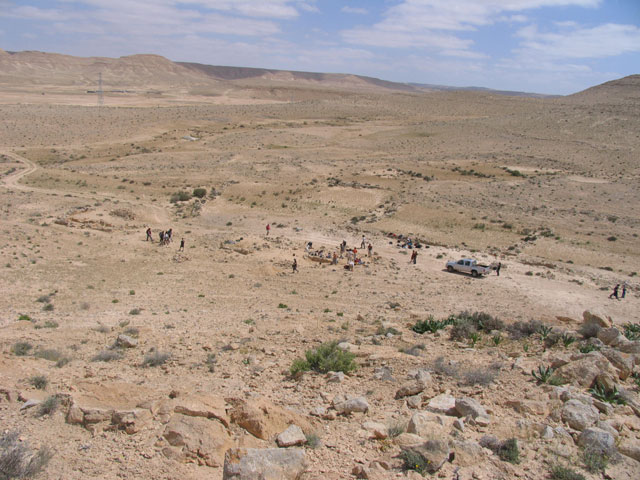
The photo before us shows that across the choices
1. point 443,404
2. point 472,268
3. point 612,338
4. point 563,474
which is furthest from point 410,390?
point 472,268

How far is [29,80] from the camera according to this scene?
175m

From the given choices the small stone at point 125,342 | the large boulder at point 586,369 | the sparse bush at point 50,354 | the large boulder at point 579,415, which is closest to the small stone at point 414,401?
the large boulder at point 579,415

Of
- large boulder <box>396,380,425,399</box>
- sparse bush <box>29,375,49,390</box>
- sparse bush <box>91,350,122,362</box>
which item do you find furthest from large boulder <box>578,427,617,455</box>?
sparse bush <box>91,350,122,362</box>

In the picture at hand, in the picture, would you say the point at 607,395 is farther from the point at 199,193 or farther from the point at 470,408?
the point at 199,193

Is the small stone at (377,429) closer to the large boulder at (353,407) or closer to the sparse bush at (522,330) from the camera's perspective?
the large boulder at (353,407)

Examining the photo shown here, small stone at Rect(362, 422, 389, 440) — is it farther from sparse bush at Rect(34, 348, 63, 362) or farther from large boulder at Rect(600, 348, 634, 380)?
sparse bush at Rect(34, 348, 63, 362)

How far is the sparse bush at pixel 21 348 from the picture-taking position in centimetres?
1144

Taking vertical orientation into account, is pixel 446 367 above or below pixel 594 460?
below

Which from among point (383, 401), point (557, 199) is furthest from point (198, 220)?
point (557, 199)

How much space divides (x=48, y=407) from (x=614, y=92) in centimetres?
16219

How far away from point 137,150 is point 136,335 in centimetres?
5686

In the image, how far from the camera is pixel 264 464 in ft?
20.7

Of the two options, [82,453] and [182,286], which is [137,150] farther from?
[82,453]

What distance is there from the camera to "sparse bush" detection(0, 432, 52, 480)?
6.12 m
